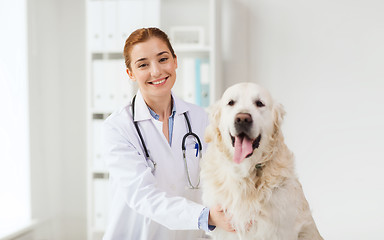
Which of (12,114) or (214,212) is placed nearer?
(214,212)

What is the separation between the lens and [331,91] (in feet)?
10.3

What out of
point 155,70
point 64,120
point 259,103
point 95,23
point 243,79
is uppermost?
point 95,23

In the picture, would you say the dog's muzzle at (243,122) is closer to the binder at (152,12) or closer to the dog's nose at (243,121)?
the dog's nose at (243,121)

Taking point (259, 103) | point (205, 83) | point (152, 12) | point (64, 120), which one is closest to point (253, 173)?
point (259, 103)

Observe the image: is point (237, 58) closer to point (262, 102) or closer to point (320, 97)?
point (320, 97)

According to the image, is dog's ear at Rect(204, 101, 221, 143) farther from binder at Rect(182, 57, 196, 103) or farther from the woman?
binder at Rect(182, 57, 196, 103)

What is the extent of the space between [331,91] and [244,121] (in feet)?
7.13

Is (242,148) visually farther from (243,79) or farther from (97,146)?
(243,79)

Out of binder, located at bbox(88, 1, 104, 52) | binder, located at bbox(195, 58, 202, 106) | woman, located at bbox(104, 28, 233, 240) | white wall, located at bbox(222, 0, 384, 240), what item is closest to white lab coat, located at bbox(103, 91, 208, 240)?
woman, located at bbox(104, 28, 233, 240)

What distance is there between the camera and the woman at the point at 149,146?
145 cm

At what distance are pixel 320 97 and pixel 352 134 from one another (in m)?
0.39

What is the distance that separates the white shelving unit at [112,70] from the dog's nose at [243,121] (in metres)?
1.79

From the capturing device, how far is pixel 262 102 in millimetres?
1307

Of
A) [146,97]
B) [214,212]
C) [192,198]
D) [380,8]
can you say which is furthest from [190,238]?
[380,8]
